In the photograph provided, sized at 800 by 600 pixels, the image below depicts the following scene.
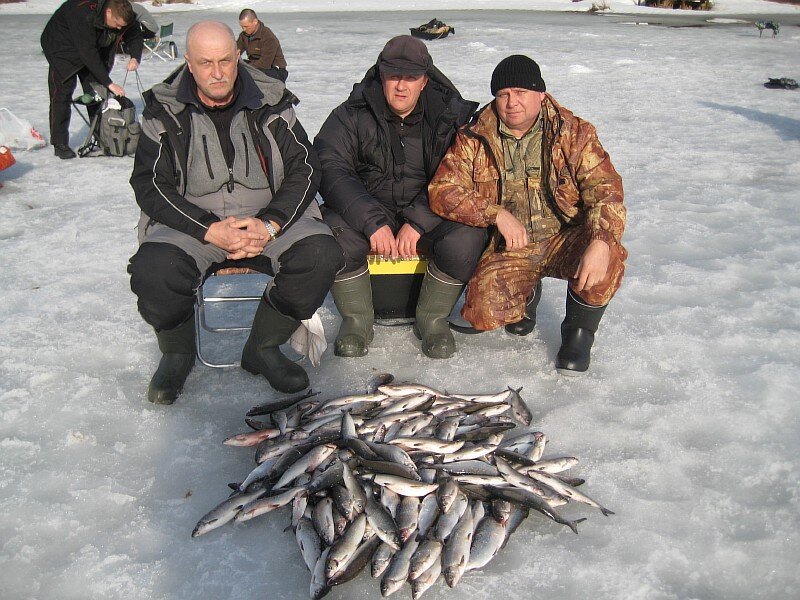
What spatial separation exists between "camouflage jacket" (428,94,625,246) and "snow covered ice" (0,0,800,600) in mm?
800

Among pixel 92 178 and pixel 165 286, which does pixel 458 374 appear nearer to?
pixel 165 286

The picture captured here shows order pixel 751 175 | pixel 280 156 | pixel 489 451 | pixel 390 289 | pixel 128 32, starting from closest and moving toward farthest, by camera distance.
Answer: pixel 489 451 → pixel 280 156 → pixel 390 289 → pixel 751 175 → pixel 128 32

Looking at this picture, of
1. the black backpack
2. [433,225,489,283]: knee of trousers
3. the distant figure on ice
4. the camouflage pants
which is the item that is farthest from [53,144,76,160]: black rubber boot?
the camouflage pants

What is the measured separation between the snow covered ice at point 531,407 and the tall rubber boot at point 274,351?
0.41 feet

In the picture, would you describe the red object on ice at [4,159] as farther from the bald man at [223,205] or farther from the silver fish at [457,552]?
the silver fish at [457,552]

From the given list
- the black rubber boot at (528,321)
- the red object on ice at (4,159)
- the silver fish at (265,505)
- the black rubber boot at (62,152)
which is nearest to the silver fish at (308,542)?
the silver fish at (265,505)

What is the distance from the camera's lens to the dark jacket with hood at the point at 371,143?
373 centimetres

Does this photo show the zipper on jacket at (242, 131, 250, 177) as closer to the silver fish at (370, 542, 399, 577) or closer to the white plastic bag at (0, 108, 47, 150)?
the silver fish at (370, 542, 399, 577)

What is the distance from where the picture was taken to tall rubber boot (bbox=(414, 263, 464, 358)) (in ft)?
12.6

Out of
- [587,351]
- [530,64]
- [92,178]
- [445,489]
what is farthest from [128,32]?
[445,489]

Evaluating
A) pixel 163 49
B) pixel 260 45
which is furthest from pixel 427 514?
pixel 163 49

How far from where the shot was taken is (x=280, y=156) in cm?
354

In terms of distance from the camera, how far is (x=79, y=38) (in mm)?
7199

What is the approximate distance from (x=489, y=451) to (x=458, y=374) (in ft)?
2.69
